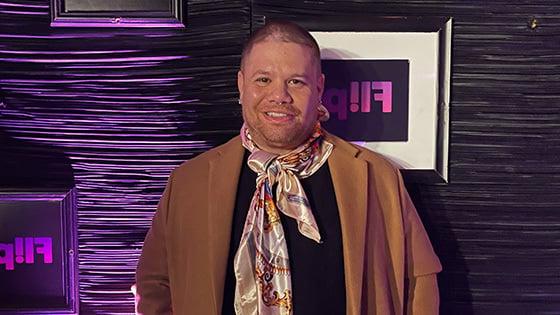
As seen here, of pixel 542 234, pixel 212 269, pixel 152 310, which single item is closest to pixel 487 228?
pixel 542 234

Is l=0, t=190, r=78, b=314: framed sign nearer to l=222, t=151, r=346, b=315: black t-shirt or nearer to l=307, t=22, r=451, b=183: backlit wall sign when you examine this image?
l=222, t=151, r=346, b=315: black t-shirt

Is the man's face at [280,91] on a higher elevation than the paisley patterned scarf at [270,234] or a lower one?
higher

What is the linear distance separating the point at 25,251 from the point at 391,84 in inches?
44.9

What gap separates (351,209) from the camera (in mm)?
1459

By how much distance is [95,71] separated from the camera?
1762 mm

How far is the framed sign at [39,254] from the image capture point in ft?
5.86

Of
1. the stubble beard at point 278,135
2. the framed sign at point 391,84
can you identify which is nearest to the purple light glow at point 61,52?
the framed sign at point 391,84

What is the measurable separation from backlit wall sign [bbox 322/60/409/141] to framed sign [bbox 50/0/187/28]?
44cm

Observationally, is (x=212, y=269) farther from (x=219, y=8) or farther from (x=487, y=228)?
(x=487, y=228)

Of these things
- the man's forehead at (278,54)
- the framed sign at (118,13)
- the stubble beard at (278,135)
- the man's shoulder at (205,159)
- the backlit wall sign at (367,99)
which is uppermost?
the framed sign at (118,13)

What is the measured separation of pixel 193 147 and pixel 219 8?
39 cm

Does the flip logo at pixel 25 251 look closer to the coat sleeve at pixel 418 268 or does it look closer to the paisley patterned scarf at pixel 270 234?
the paisley patterned scarf at pixel 270 234

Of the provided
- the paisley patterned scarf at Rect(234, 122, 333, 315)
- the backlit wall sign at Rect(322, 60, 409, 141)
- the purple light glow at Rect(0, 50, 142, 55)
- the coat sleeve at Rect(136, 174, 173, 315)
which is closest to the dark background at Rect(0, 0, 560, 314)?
the purple light glow at Rect(0, 50, 142, 55)

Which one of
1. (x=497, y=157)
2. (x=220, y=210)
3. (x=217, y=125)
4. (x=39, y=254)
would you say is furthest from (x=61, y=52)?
(x=497, y=157)
